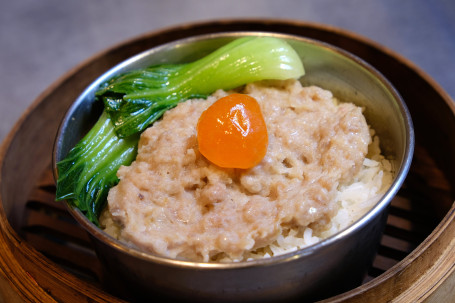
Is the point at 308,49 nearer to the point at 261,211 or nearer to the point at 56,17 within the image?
the point at 261,211

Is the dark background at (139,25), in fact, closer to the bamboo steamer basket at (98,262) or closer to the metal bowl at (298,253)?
the bamboo steamer basket at (98,262)

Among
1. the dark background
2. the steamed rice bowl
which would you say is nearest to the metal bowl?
the steamed rice bowl

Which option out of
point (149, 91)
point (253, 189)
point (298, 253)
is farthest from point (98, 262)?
point (298, 253)

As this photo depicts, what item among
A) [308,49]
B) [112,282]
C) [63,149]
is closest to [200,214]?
[112,282]

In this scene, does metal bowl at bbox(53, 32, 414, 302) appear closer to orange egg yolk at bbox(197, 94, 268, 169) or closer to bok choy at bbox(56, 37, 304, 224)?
bok choy at bbox(56, 37, 304, 224)

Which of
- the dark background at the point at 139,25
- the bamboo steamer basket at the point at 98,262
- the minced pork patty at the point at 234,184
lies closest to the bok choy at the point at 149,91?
the minced pork patty at the point at 234,184

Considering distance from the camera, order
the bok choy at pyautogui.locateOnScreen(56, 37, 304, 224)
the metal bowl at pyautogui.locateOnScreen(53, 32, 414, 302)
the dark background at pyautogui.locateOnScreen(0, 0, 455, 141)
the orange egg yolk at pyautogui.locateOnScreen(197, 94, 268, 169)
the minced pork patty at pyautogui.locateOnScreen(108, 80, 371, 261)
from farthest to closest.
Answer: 1. the dark background at pyautogui.locateOnScreen(0, 0, 455, 141)
2. the bok choy at pyautogui.locateOnScreen(56, 37, 304, 224)
3. the orange egg yolk at pyautogui.locateOnScreen(197, 94, 268, 169)
4. the minced pork patty at pyautogui.locateOnScreen(108, 80, 371, 261)
5. the metal bowl at pyautogui.locateOnScreen(53, 32, 414, 302)
